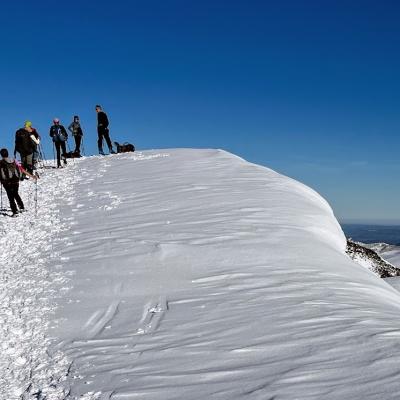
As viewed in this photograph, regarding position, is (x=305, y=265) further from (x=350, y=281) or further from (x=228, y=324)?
(x=228, y=324)

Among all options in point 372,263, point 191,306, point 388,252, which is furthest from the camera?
point 388,252

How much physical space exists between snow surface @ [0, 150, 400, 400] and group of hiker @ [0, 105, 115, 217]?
132cm

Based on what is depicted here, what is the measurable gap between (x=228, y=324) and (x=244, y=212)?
6.95m

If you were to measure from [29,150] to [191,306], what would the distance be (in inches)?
588

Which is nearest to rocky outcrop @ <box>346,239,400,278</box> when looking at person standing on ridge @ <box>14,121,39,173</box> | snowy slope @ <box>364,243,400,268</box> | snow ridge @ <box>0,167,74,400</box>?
snow ridge @ <box>0,167,74,400</box>

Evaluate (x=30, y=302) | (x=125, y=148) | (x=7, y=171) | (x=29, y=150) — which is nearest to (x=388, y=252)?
(x=125, y=148)

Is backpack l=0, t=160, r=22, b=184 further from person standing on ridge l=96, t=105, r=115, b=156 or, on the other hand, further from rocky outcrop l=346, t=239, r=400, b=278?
rocky outcrop l=346, t=239, r=400, b=278

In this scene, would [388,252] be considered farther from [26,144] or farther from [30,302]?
[30,302]

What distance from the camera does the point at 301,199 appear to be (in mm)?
15875

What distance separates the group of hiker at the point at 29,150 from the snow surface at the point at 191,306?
1.32 metres

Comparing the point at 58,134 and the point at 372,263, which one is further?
the point at 58,134

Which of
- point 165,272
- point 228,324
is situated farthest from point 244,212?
point 228,324

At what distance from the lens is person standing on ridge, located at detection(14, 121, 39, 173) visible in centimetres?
1945

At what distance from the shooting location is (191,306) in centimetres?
704
